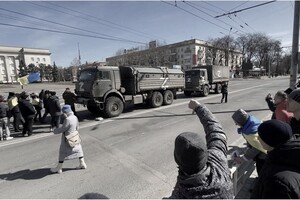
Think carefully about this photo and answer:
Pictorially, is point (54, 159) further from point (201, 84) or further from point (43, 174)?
point (201, 84)

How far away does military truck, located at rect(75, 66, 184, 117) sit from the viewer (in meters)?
10.8

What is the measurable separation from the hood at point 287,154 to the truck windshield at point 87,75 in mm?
10017

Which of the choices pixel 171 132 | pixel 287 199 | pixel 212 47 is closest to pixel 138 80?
pixel 171 132

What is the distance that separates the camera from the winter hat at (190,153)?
1.43 m

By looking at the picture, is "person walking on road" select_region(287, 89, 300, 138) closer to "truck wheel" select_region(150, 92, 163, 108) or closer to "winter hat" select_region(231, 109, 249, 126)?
"winter hat" select_region(231, 109, 249, 126)

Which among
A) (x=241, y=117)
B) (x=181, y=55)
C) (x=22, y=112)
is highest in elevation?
(x=181, y=55)

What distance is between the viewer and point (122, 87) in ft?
40.2

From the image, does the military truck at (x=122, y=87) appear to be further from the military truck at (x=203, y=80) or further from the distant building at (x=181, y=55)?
the distant building at (x=181, y=55)

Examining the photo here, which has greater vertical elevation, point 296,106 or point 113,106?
point 296,106

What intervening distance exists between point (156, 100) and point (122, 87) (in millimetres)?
2525

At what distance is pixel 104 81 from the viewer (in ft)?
36.1

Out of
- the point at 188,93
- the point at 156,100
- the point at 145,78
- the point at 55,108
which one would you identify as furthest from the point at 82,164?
the point at 188,93

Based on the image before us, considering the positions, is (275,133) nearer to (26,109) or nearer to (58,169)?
(58,169)

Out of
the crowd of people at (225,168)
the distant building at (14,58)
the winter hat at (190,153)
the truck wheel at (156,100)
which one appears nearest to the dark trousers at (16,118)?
the truck wheel at (156,100)
